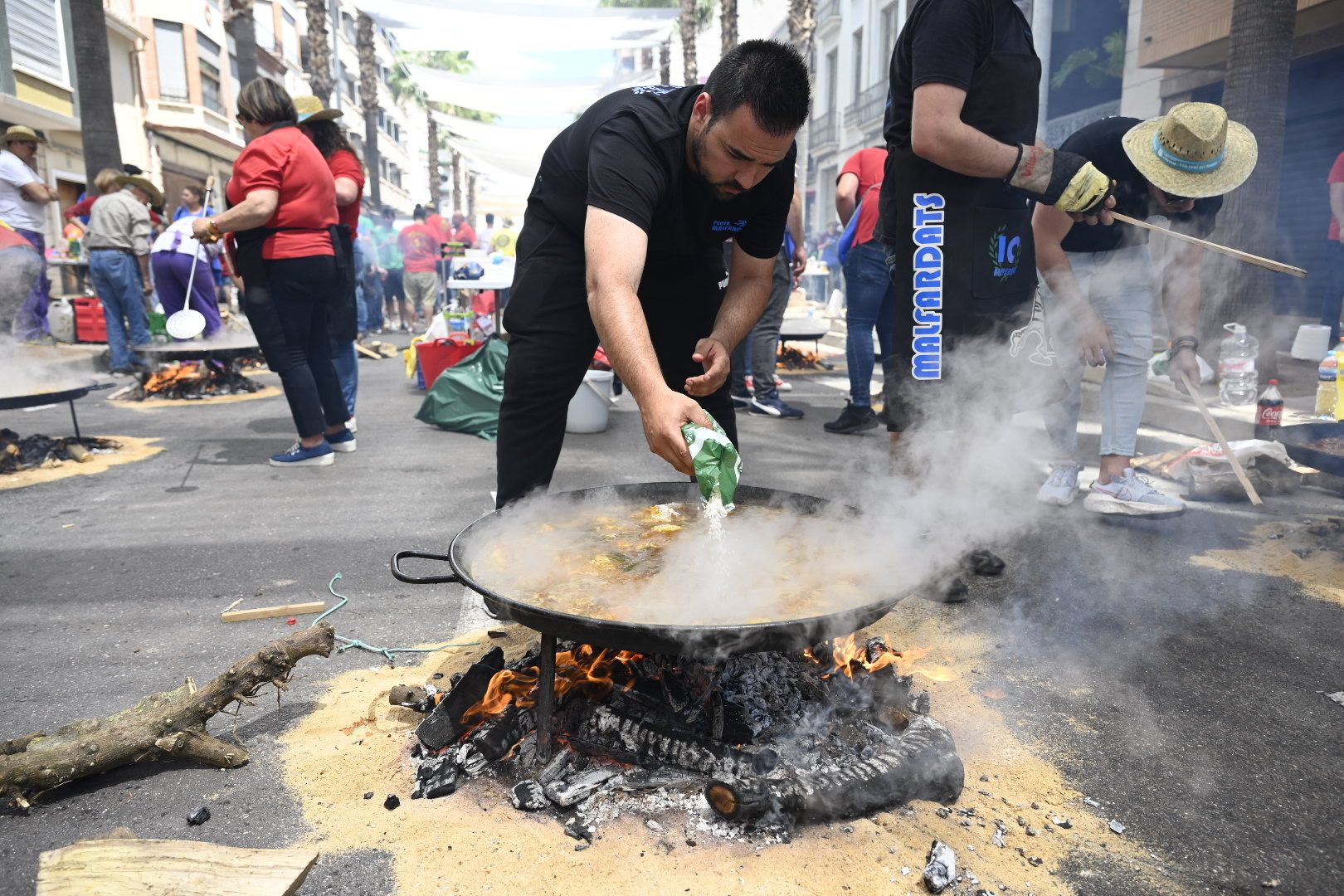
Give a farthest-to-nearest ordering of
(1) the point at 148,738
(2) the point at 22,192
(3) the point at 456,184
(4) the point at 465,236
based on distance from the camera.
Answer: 1. (3) the point at 456,184
2. (4) the point at 465,236
3. (2) the point at 22,192
4. (1) the point at 148,738

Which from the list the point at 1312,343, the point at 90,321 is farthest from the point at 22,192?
the point at 1312,343

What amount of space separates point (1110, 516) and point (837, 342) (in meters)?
11.1

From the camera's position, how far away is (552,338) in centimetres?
280

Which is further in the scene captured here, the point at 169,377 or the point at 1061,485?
the point at 169,377

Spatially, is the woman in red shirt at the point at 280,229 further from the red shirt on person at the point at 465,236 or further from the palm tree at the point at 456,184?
the palm tree at the point at 456,184

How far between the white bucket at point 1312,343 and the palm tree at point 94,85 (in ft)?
45.9

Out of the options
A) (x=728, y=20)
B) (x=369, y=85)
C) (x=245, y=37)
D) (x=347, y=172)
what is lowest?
(x=347, y=172)

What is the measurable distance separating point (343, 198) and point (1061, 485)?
499 centimetres

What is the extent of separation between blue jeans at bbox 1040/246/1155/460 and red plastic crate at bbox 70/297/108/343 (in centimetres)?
1258

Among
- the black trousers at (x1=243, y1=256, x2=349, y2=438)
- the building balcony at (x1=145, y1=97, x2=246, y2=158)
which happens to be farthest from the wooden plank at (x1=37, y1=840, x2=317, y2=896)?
the building balcony at (x1=145, y1=97, x2=246, y2=158)

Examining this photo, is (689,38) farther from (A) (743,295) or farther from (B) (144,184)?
(A) (743,295)

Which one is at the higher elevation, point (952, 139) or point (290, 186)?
point (290, 186)

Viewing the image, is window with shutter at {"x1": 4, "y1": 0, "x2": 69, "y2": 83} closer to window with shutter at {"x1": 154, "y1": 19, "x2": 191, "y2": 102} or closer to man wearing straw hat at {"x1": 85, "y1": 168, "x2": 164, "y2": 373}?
window with shutter at {"x1": 154, "y1": 19, "x2": 191, "y2": 102}

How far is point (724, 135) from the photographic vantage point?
227 centimetres
